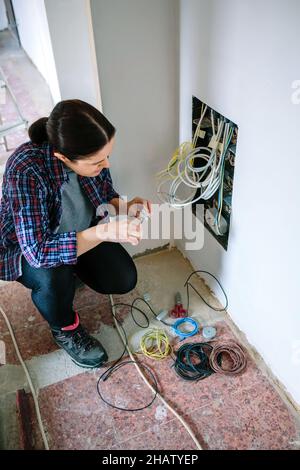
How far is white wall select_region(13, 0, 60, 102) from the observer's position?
3.07 metres

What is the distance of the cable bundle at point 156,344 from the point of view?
1.60 metres

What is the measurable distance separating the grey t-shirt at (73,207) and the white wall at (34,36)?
1733 millimetres

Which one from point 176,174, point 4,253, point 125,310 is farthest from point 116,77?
point 125,310

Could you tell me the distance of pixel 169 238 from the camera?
2039 mm

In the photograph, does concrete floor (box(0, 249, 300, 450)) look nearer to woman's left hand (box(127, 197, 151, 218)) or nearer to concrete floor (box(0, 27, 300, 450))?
concrete floor (box(0, 27, 300, 450))

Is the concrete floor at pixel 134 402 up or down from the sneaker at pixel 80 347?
down

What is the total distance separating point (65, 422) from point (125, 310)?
1.67 ft

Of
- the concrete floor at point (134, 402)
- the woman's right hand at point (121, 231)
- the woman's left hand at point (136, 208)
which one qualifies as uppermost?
the woman's right hand at point (121, 231)

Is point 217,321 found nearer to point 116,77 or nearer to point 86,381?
point 86,381

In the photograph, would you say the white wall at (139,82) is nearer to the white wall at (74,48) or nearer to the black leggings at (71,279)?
the white wall at (74,48)

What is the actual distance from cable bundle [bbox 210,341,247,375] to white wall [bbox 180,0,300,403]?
0.23 feet
